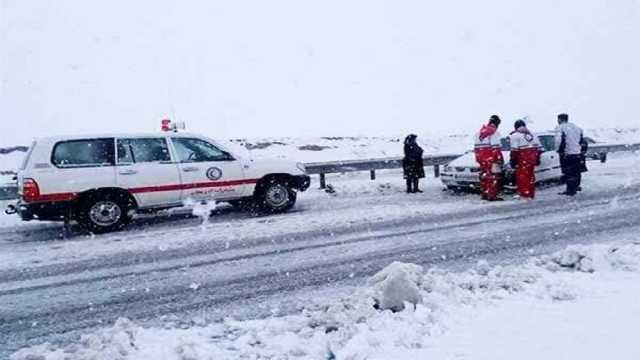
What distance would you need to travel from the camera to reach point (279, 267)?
7379mm

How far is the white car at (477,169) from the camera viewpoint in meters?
13.9

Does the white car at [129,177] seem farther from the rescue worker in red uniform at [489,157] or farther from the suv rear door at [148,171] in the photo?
the rescue worker in red uniform at [489,157]

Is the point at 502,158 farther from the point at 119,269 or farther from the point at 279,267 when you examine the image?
the point at 119,269

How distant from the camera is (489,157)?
12.6 meters

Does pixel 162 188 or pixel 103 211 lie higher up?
pixel 162 188

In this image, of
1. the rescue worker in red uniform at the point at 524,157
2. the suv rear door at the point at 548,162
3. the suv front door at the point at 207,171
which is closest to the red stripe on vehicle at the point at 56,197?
the suv front door at the point at 207,171

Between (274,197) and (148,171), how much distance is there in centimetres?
270

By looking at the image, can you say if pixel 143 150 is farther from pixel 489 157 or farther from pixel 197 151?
pixel 489 157

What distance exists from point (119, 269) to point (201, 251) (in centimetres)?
132

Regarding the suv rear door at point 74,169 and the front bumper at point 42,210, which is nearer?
the front bumper at point 42,210

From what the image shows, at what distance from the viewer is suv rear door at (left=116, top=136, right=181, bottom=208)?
10.6 m

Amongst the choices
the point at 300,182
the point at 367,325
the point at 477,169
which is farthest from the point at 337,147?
the point at 367,325

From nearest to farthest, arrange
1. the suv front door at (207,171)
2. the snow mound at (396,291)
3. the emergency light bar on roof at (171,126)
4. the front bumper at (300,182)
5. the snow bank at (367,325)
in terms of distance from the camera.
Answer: the snow bank at (367,325) → the snow mound at (396,291) → the suv front door at (207,171) → the emergency light bar on roof at (171,126) → the front bumper at (300,182)

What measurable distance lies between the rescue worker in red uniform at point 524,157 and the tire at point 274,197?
5.08 meters
